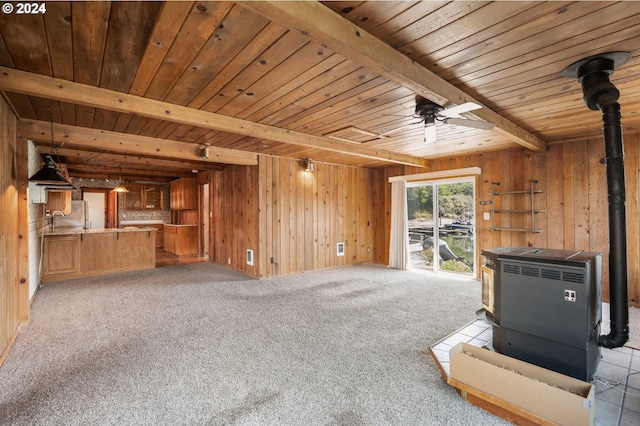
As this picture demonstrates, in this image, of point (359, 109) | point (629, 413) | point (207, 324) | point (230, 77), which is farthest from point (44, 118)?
point (629, 413)

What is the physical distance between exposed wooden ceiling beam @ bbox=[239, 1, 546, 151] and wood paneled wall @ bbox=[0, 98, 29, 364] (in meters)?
3.01

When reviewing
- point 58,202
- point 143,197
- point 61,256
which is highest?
point 143,197

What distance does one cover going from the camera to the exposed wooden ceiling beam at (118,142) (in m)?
3.63

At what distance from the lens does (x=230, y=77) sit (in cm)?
247

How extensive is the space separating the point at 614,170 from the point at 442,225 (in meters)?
4.02

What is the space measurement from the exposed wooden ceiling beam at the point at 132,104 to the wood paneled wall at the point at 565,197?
3.25 meters

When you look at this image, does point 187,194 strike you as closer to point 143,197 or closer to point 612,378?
point 143,197

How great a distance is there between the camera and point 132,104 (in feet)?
9.09

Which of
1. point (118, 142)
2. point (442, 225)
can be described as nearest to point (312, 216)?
point (442, 225)

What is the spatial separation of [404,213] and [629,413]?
4911 mm

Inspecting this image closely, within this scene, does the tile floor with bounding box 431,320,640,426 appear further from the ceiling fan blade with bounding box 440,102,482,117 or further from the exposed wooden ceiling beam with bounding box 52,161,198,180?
the exposed wooden ceiling beam with bounding box 52,161,198,180

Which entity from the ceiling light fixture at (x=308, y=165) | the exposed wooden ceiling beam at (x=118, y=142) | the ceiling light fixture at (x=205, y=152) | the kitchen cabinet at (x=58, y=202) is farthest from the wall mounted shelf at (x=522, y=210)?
the kitchen cabinet at (x=58, y=202)

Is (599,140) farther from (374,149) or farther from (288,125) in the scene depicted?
(288,125)

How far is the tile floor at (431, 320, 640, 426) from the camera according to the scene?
1842mm
